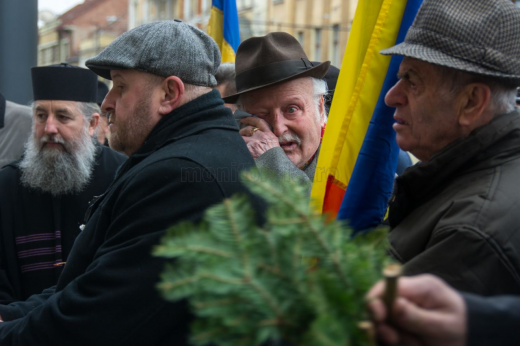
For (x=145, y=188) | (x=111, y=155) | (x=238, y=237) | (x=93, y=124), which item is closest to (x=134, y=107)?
(x=145, y=188)

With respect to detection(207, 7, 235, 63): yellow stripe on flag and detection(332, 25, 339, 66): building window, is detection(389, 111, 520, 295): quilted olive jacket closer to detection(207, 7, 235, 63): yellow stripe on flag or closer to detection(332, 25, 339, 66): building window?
detection(207, 7, 235, 63): yellow stripe on flag

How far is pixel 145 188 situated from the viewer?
7.27ft

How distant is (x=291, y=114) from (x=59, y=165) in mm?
1860

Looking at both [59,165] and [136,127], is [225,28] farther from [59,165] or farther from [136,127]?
[136,127]

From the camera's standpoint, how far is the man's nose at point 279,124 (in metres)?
3.46

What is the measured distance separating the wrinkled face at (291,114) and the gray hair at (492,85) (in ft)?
5.15

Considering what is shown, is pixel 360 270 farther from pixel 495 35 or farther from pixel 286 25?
pixel 286 25

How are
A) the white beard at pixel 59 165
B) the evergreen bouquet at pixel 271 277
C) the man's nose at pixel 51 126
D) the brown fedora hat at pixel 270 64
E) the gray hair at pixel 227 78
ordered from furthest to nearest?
the man's nose at pixel 51 126, the gray hair at pixel 227 78, the white beard at pixel 59 165, the brown fedora hat at pixel 270 64, the evergreen bouquet at pixel 271 277

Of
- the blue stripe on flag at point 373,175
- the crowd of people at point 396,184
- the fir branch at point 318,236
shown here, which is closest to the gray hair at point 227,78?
the crowd of people at point 396,184

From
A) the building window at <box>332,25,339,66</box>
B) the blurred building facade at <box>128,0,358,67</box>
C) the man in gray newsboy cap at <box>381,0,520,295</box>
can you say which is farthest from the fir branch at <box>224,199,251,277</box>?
the building window at <box>332,25,339,66</box>

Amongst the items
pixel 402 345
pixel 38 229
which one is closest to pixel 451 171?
pixel 402 345

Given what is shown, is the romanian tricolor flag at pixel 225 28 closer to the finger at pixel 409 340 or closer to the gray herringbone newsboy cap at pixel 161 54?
the gray herringbone newsboy cap at pixel 161 54

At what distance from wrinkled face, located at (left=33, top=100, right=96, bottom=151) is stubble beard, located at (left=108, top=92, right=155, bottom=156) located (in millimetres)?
2341

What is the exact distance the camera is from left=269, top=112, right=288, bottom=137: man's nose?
136 inches
